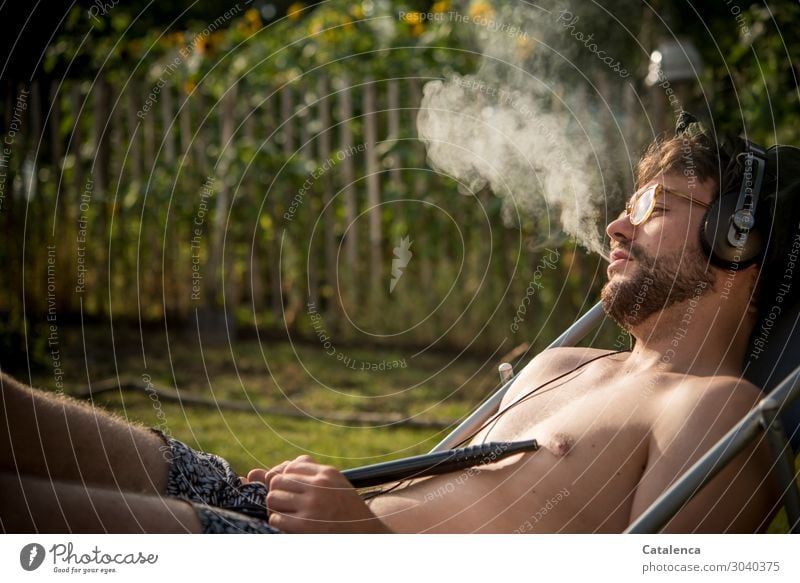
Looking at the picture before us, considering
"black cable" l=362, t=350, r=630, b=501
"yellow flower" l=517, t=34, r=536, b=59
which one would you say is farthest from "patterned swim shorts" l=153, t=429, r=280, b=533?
"yellow flower" l=517, t=34, r=536, b=59

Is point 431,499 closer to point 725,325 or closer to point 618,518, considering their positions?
point 618,518

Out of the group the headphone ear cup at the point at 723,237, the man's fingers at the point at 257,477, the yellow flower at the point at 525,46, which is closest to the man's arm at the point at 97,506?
the man's fingers at the point at 257,477

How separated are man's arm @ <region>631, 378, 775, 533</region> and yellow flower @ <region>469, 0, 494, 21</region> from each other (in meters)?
3.13

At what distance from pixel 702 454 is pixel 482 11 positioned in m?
3.32

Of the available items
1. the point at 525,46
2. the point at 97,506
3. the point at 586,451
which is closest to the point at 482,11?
the point at 525,46

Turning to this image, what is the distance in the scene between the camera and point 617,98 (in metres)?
4.50

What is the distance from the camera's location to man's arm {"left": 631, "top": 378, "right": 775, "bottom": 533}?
1.59 meters

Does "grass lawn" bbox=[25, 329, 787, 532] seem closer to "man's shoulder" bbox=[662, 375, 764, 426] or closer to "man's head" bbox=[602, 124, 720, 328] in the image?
"man's head" bbox=[602, 124, 720, 328]

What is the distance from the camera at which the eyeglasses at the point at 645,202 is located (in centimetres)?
187

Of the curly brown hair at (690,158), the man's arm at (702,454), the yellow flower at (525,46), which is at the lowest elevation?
the man's arm at (702,454)

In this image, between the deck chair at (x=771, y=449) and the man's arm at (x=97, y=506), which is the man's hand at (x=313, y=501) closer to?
the man's arm at (x=97, y=506)

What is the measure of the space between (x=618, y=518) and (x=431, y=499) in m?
0.37

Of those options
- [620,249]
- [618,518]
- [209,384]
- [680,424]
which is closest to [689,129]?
[620,249]

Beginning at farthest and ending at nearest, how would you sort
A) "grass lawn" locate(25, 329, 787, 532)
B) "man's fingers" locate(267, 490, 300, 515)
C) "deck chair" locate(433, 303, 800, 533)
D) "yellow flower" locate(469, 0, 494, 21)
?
1. "yellow flower" locate(469, 0, 494, 21)
2. "grass lawn" locate(25, 329, 787, 532)
3. "man's fingers" locate(267, 490, 300, 515)
4. "deck chair" locate(433, 303, 800, 533)
